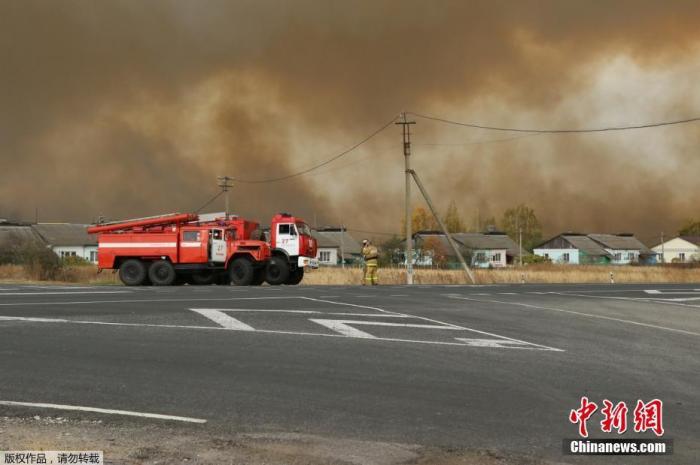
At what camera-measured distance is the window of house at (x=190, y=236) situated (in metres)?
30.3

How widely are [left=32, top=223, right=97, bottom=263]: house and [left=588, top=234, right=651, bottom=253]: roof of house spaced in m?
85.7

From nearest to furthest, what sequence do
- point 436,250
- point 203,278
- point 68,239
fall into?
point 203,278 < point 68,239 < point 436,250

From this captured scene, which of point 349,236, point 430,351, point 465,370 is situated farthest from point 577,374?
point 349,236

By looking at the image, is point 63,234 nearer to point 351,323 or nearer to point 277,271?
point 277,271

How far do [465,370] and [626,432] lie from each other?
267 centimetres

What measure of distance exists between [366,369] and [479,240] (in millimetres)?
105085

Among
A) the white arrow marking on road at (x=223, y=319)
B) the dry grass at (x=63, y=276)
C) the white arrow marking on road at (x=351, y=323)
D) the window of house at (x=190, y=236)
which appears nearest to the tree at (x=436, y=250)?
the dry grass at (x=63, y=276)

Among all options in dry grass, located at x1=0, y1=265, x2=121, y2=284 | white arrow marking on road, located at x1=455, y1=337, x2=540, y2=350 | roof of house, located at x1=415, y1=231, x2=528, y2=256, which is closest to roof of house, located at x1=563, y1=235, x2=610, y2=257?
roof of house, located at x1=415, y1=231, x2=528, y2=256

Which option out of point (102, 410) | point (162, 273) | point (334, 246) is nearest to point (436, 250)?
point (334, 246)

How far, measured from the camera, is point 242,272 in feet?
98.0

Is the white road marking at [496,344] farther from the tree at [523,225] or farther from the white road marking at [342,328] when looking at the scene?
the tree at [523,225]

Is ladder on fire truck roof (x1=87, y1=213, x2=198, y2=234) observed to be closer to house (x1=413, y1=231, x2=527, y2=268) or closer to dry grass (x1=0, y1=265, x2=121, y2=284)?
dry grass (x1=0, y1=265, x2=121, y2=284)

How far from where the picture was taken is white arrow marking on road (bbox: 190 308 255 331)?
12.1 meters

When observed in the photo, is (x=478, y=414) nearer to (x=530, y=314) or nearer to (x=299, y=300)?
(x=530, y=314)
